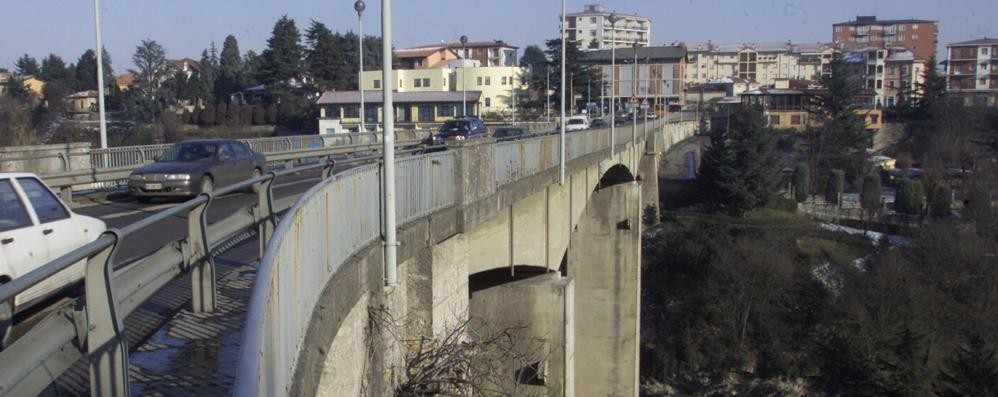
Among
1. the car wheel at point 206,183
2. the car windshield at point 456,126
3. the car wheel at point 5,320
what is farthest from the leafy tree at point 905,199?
the car wheel at point 5,320

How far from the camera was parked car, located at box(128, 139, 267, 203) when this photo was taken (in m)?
18.8

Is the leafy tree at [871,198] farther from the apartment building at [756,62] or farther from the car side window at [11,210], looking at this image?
the apartment building at [756,62]

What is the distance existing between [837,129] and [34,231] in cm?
8923

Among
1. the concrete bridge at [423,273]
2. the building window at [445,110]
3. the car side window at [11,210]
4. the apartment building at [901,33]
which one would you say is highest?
the apartment building at [901,33]

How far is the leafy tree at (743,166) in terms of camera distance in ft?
230

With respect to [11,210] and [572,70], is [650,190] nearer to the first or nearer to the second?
[572,70]

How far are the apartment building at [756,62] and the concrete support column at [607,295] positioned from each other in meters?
130

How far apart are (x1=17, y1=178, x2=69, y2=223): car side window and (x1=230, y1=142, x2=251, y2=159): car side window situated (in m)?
12.8

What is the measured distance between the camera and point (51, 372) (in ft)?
13.7

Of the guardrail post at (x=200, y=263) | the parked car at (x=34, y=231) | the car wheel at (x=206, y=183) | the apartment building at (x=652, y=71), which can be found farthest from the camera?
the apartment building at (x=652, y=71)

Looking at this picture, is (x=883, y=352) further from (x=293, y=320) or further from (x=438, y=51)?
(x=438, y=51)

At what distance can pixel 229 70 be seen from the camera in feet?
311

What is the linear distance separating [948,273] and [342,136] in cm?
3460

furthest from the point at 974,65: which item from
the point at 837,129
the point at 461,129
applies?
the point at 461,129
